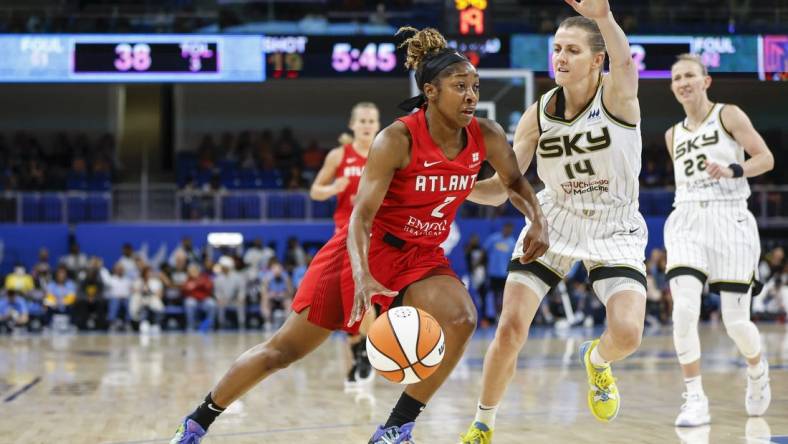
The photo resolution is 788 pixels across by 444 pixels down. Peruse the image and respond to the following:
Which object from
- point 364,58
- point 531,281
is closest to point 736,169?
point 531,281

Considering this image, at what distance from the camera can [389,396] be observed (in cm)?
736

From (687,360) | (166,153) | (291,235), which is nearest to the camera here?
(687,360)

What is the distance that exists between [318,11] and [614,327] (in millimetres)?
15944

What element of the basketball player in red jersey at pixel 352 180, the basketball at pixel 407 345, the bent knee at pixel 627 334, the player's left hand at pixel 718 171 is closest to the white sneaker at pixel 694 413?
the bent knee at pixel 627 334

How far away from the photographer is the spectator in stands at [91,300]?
16.7 metres

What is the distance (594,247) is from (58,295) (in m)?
13.3

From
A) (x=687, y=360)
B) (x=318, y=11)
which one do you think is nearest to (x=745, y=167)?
(x=687, y=360)

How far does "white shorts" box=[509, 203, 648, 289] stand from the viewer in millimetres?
5051

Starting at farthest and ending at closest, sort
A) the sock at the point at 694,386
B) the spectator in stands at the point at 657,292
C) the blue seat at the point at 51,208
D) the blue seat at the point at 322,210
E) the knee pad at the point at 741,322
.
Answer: the blue seat at the point at 322,210 < the blue seat at the point at 51,208 < the spectator in stands at the point at 657,292 < the knee pad at the point at 741,322 < the sock at the point at 694,386

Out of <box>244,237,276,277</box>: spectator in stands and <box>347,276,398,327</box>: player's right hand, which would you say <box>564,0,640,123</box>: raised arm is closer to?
<box>347,276,398,327</box>: player's right hand

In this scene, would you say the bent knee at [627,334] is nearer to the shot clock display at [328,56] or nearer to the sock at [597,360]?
the sock at [597,360]

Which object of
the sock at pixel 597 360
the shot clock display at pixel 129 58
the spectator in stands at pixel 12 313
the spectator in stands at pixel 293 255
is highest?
the shot clock display at pixel 129 58

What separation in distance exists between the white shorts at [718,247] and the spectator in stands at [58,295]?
12.5m

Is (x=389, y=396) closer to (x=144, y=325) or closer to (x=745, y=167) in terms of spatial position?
(x=745, y=167)
